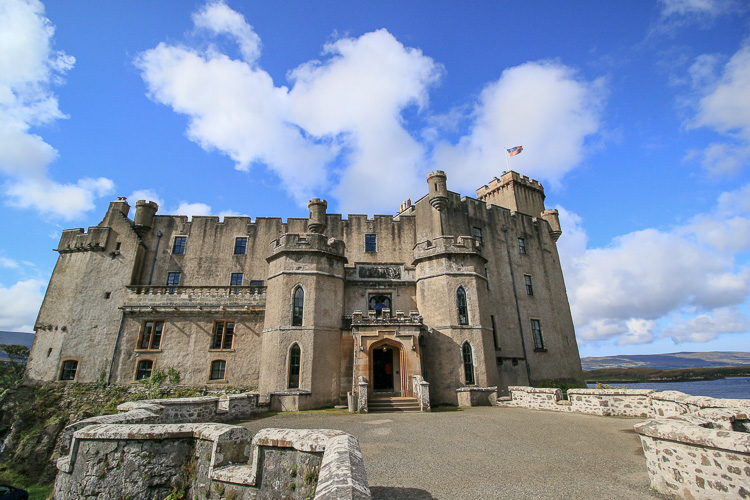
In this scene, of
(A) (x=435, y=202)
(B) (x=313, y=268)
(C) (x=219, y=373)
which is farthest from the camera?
(A) (x=435, y=202)

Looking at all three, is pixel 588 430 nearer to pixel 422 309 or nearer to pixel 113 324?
pixel 422 309

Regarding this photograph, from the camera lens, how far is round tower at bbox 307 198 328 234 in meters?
26.5

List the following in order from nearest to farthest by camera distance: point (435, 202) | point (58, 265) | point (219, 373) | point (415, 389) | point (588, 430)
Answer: point (588, 430)
point (415, 389)
point (219, 373)
point (58, 265)
point (435, 202)

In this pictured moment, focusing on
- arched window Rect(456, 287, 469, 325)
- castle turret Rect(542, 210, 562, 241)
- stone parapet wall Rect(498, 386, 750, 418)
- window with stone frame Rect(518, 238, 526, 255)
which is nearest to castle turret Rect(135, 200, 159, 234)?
arched window Rect(456, 287, 469, 325)

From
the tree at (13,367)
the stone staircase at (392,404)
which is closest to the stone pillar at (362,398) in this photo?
the stone staircase at (392,404)

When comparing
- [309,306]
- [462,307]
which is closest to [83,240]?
[309,306]

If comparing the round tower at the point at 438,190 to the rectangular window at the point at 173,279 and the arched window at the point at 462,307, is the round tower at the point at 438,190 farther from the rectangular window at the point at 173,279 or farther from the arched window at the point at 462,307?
the rectangular window at the point at 173,279

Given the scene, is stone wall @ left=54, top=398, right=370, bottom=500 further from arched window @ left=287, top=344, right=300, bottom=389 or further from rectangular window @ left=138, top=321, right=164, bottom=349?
rectangular window @ left=138, top=321, right=164, bottom=349

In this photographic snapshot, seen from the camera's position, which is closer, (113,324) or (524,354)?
(113,324)

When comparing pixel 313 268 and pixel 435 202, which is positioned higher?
pixel 435 202

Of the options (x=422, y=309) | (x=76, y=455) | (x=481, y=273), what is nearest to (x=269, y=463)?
(x=76, y=455)

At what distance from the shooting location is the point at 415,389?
61.7 ft

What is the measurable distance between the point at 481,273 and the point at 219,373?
17.2 meters

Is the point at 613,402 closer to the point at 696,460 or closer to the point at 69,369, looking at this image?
the point at 696,460
